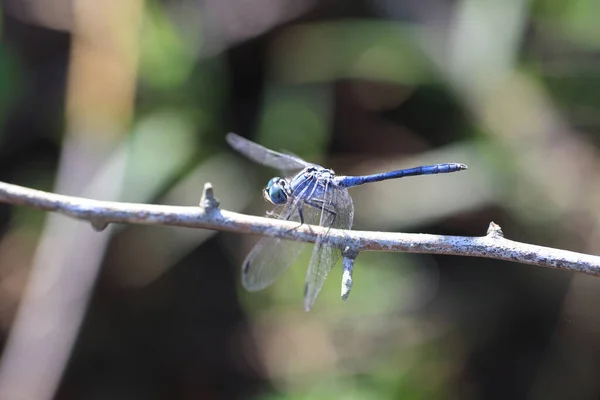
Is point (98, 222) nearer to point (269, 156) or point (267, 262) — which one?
point (267, 262)

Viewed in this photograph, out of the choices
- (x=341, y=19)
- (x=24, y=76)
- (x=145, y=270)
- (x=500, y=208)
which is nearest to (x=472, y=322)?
(x=500, y=208)

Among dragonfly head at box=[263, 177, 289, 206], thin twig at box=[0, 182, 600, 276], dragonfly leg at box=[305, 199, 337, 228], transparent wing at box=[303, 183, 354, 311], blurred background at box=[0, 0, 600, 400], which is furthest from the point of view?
blurred background at box=[0, 0, 600, 400]

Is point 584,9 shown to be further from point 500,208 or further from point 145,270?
point 145,270

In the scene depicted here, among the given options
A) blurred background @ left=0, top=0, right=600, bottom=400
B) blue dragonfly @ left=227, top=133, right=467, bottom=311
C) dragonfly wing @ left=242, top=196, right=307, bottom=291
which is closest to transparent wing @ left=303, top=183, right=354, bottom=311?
blue dragonfly @ left=227, top=133, right=467, bottom=311

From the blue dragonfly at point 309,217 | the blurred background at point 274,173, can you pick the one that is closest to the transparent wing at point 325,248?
the blue dragonfly at point 309,217

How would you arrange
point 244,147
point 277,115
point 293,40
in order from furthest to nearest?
point 293,40 < point 277,115 < point 244,147

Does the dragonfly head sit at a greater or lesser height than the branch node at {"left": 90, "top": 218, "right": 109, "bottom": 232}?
greater

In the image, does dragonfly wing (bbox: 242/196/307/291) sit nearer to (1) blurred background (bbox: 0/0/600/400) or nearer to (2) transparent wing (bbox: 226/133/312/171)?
(2) transparent wing (bbox: 226/133/312/171)
